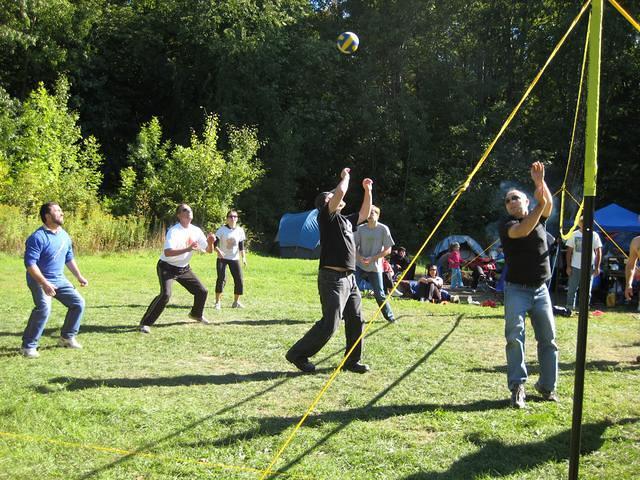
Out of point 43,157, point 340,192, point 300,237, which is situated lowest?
point 300,237

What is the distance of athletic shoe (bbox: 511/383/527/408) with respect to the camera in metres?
5.05

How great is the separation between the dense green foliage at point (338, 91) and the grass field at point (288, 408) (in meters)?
18.0

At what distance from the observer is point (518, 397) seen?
5.07 metres

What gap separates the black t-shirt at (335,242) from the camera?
5.92 meters

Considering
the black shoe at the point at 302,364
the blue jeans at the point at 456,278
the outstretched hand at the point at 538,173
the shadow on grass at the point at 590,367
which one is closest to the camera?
the outstretched hand at the point at 538,173

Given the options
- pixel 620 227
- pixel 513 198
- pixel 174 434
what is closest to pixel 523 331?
pixel 513 198

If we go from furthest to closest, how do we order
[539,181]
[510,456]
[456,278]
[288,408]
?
[456,278] → [288,408] → [539,181] → [510,456]

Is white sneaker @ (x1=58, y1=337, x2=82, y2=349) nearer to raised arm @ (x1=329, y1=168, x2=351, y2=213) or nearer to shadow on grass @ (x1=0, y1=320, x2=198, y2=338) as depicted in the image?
shadow on grass @ (x1=0, y1=320, x2=198, y2=338)

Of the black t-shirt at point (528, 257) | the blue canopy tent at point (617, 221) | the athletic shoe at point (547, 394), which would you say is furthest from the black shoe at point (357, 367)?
the blue canopy tent at point (617, 221)

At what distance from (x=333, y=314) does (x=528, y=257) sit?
1.88 m

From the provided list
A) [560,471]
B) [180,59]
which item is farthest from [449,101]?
[560,471]

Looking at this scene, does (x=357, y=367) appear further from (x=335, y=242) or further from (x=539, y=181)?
(x=539, y=181)

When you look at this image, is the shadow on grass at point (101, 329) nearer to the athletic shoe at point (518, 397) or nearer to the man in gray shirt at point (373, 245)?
the man in gray shirt at point (373, 245)

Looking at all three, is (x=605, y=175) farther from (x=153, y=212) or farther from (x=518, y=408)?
(x=518, y=408)
